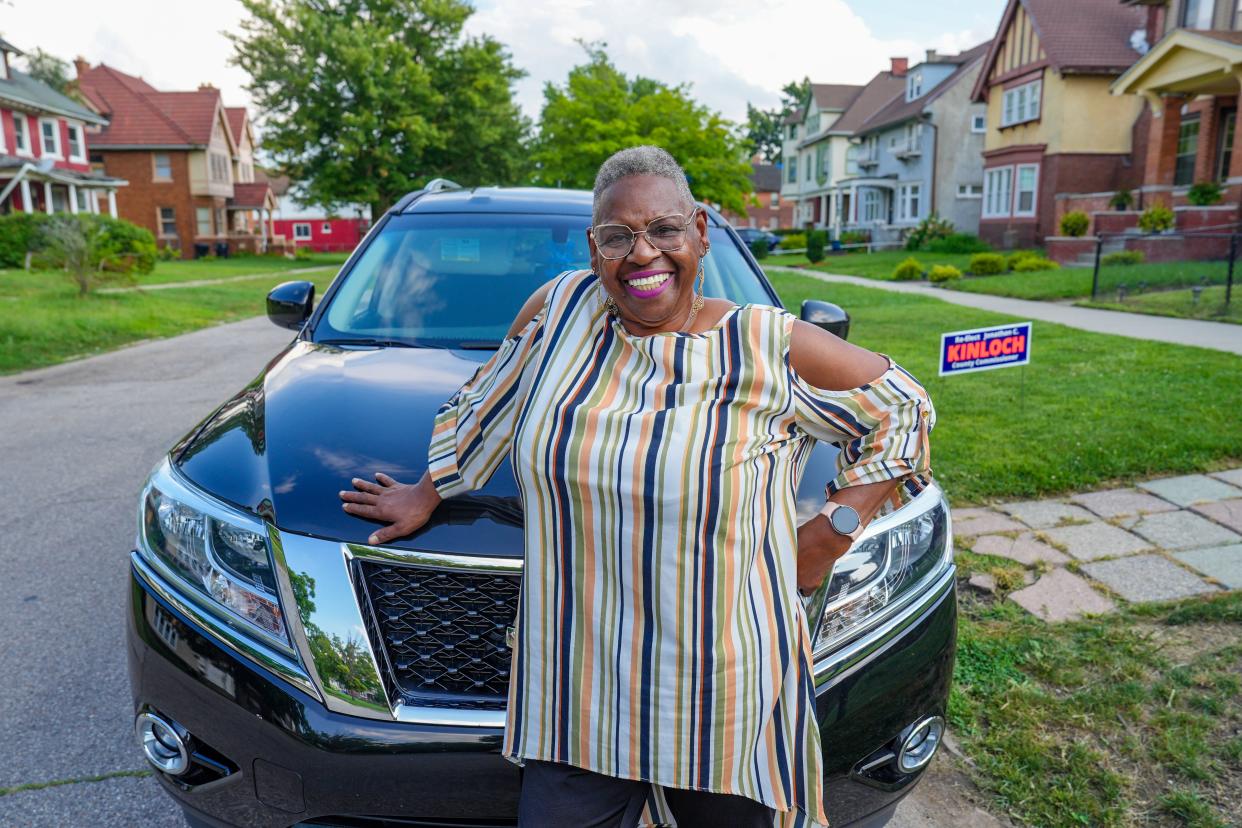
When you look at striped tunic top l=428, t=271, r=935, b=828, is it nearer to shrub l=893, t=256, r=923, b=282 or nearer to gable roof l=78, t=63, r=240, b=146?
shrub l=893, t=256, r=923, b=282

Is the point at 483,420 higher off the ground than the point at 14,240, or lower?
lower

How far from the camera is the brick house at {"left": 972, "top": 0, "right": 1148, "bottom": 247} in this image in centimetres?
2795

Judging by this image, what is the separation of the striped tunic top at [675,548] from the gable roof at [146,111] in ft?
174

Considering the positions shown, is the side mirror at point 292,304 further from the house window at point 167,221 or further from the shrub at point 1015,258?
the house window at point 167,221

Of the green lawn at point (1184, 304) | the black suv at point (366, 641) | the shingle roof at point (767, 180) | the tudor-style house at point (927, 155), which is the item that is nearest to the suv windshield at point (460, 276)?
the black suv at point (366, 641)

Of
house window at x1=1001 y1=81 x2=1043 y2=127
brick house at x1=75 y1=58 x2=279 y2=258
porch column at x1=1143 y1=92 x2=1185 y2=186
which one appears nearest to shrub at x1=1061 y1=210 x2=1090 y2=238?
porch column at x1=1143 y1=92 x2=1185 y2=186

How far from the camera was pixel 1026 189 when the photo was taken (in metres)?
29.8

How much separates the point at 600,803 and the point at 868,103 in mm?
58116

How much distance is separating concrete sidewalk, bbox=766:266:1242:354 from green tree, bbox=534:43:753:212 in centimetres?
1398

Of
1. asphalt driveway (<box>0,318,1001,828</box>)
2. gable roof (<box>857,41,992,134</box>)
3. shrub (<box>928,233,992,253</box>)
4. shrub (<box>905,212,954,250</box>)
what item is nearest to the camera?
asphalt driveway (<box>0,318,1001,828</box>)

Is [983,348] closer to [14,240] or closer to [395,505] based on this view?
[395,505]

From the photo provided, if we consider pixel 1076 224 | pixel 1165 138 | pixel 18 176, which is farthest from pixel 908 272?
pixel 18 176

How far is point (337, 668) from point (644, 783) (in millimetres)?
703

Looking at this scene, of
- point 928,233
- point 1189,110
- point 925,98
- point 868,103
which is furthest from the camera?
point 868,103
